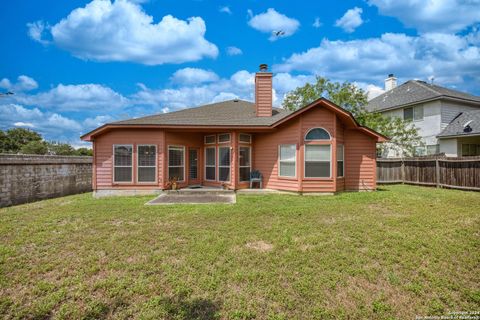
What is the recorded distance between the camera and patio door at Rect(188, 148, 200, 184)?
1146 cm

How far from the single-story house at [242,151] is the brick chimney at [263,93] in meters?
0.44

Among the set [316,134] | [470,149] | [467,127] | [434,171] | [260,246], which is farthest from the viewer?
[470,149]

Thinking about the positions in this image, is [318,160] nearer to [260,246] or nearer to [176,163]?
[176,163]

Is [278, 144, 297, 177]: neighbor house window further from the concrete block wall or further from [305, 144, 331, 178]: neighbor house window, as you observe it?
the concrete block wall

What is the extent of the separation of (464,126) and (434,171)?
542cm

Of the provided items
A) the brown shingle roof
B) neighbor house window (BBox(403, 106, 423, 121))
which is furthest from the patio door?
neighbor house window (BBox(403, 106, 423, 121))

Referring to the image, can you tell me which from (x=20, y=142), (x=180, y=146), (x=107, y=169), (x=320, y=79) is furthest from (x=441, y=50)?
(x=20, y=142)

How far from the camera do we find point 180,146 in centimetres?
1107

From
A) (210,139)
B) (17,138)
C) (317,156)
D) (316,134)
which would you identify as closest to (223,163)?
(210,139)

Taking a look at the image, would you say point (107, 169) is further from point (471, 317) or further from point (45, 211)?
point (471, 317)

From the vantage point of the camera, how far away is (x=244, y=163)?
11031 mm

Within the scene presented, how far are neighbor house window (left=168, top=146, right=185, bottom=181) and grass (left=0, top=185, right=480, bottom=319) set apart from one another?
4.33 m

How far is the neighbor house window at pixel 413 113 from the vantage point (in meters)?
17.5

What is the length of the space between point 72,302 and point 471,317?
4657mm
